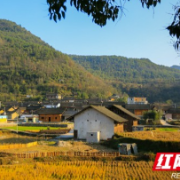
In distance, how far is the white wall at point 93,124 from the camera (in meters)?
34.2

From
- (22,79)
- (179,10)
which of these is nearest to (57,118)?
(179,10)

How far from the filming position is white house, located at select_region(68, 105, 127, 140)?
112 ft

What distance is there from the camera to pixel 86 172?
16.2 meters

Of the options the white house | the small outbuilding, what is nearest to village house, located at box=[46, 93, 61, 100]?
the white house

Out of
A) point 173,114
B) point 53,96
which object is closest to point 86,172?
point 173,114

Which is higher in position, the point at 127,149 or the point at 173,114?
the point at 127,149

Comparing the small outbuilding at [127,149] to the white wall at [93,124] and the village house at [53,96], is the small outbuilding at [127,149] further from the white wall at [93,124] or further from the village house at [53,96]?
the village house at [53,96]

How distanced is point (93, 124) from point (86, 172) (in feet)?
62.2

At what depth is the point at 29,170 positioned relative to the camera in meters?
16.9

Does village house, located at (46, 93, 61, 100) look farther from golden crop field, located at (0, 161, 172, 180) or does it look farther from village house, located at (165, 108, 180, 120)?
golden crop field, located at (0, 161, 172, 180)

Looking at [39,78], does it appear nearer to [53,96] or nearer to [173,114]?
[53,96]

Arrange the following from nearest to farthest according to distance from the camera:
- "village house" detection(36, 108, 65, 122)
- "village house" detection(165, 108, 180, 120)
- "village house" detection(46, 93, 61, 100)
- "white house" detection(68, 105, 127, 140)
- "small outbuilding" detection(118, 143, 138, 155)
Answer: "small outbuilding" detection(118, 143, 138, 155), "white house" detection(68, 105, 127, 140), "village house" detection(36, 108, 65, 122), "village house" detection(165, 108, 180, 120), "village house" detection(46, 93, 61, 100)

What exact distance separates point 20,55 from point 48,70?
1332 inches

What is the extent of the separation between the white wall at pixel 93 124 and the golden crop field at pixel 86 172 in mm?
15273
